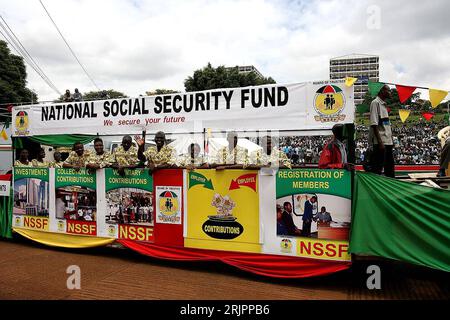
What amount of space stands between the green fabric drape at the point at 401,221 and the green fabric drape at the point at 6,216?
6.78 meters

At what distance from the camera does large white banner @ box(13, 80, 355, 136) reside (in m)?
5.23

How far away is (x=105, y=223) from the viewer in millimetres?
6430

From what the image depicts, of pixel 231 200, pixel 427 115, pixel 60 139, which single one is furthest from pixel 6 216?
pixel 427 115

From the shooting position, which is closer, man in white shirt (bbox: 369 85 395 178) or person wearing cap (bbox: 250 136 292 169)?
person wearing cap (bbox: 250 136 292 169)

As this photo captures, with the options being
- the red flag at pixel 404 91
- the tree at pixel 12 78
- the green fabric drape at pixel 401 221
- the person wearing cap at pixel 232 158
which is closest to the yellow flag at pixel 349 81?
the red flag at pixel 404 91

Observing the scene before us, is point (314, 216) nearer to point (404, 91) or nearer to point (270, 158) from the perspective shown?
point (270, 158)

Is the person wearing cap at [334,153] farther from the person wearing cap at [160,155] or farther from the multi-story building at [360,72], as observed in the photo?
the person wearing cap at [160,155]

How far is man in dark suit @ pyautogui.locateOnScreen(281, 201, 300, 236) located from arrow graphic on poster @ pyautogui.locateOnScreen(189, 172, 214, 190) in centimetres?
118

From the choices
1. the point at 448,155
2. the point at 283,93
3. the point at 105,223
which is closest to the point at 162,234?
the point at 105,223

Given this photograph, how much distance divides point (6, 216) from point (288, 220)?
6120 millimetres

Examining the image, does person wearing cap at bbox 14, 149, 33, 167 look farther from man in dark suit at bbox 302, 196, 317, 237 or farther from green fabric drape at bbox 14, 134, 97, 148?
man in dark suit at bbox 302, 196, 317, 237

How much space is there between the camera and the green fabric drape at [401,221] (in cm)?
441

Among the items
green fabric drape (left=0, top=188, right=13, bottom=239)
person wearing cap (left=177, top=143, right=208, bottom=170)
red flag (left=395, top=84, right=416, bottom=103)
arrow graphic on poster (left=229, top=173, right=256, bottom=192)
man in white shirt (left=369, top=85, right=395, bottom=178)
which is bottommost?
green fabric drape (left=0, top=188, right=13, bottom=239)

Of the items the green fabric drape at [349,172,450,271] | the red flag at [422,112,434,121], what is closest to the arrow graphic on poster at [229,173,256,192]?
the green fabric drape at [349,172,450,271]
